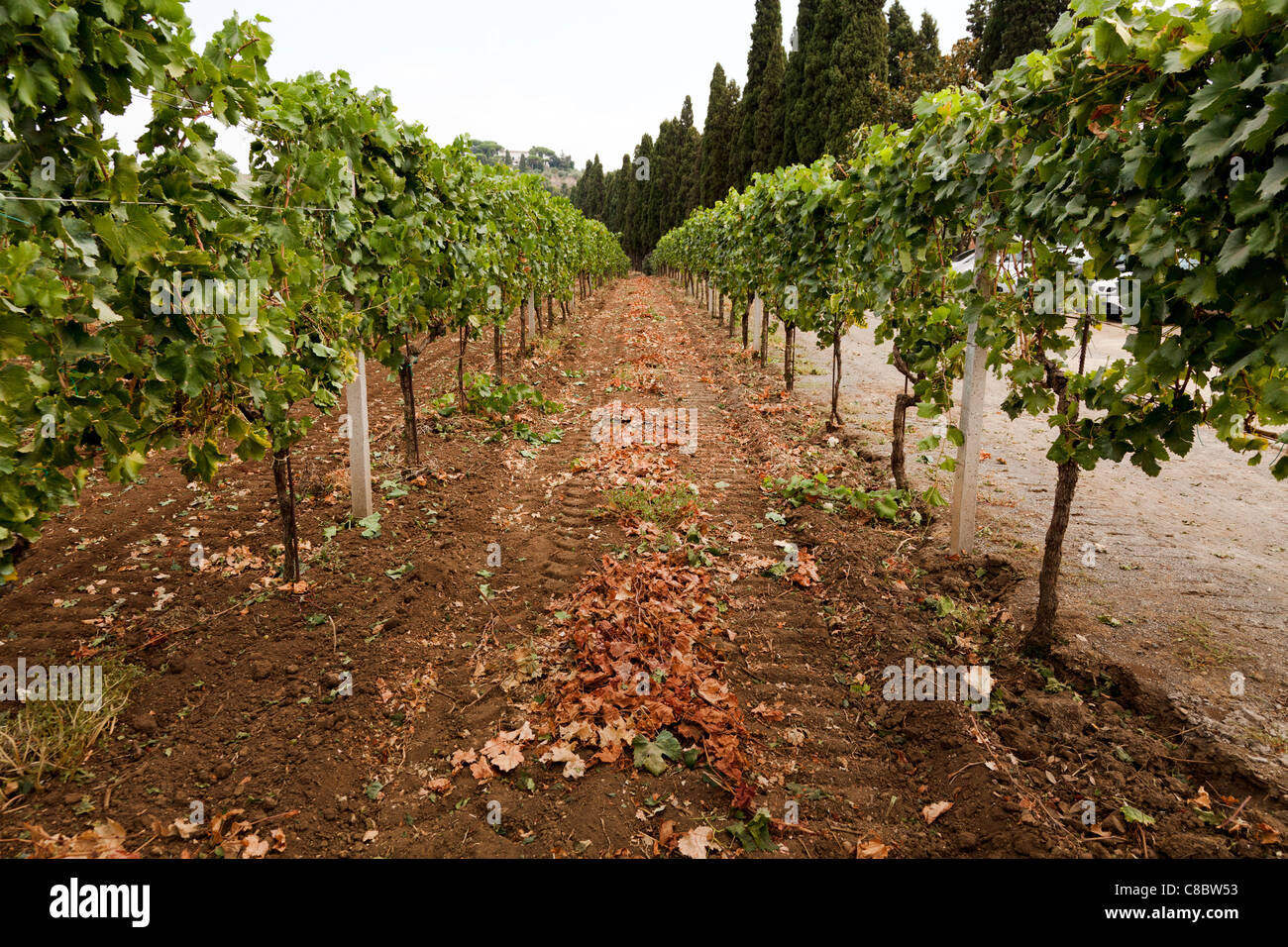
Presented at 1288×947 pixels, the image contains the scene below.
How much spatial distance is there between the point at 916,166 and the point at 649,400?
6.10 meters

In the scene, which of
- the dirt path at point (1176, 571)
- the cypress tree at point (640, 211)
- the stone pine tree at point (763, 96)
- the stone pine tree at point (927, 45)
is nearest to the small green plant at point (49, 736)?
the dirt path at point (1176, 571)

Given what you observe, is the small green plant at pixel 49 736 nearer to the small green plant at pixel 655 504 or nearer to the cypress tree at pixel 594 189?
the small green plant at pixel 655 504

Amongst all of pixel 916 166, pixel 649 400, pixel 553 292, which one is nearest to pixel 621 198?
pixel 553 292

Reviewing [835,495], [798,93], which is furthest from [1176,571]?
[798,93]

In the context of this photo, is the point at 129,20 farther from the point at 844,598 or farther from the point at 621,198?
the point at 621,198

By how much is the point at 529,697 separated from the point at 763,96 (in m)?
33.4

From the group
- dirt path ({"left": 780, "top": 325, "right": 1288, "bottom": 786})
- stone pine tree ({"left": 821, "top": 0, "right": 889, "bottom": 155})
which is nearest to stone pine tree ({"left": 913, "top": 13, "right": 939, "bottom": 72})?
stone pine tree ({"left": 821, "top": 0, "right": 889, "bottom": 155})

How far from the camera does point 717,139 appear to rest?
3969 centimetres

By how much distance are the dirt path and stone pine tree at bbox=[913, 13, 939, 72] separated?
3039cm

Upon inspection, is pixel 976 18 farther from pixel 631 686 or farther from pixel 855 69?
pixel 631 686

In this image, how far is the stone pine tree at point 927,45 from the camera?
1229 inches

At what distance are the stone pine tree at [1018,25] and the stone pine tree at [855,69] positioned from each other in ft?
12.3

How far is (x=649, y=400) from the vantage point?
34.3 feet

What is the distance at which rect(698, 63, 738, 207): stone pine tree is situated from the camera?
38531mm
